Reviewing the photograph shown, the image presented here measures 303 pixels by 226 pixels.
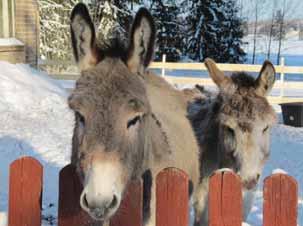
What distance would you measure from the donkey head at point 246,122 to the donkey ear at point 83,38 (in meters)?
1.79

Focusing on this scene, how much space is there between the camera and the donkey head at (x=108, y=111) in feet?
7.20

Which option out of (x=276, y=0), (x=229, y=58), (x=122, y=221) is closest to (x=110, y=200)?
(x=122, y=221)

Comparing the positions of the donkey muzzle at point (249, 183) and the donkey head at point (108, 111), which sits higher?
the donkey head at point (108, 111)

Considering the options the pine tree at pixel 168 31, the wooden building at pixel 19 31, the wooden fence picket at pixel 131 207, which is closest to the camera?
the wooden fence picket at pixel 131 207

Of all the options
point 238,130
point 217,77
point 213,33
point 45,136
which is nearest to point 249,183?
point 238,130

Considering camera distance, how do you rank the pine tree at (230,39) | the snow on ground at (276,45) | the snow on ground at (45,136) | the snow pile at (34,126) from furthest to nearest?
the snow on ground at (276,45) < the pine tree at (230,39) < the snow pile at (34,126) < the snow on ground at (45,136)

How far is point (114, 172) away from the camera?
2.26 m

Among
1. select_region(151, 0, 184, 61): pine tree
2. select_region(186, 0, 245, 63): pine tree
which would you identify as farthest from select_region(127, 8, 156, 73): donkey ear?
select_region(151, 0, 184, 61): pine tree

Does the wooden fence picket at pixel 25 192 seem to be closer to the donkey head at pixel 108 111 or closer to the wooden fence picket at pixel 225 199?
the donkey head at pixel 108 111

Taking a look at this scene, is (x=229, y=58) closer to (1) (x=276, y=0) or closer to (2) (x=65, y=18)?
(2) (x=65, y=18)

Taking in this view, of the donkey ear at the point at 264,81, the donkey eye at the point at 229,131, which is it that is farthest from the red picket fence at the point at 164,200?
the donkey ear at the point at 264,81

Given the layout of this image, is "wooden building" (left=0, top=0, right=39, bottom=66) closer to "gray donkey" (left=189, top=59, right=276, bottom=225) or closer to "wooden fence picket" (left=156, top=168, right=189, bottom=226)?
"gray donkey" (left=189, top=59, right=276, bottom=225)

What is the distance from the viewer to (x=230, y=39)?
37906mm

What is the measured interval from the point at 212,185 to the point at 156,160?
668mm
